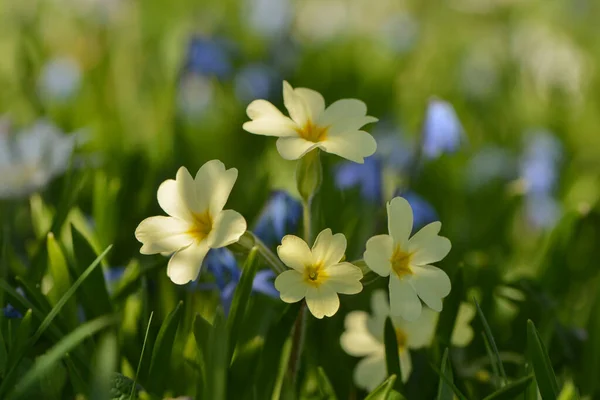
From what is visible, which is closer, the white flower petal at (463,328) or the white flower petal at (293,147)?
the white flower petal at (293,147)

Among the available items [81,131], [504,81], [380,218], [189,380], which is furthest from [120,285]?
[504,81]

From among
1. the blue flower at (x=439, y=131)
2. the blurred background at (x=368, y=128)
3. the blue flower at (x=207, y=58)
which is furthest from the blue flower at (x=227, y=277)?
the blue flower at (x=207, y=58)

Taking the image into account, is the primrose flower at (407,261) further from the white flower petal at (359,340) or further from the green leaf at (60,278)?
the green leaf at (60,278)

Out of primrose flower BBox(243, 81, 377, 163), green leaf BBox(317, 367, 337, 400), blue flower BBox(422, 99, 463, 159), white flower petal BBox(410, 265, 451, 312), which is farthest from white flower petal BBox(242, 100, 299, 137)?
blue flower BBox(422, 99, 463, 159)

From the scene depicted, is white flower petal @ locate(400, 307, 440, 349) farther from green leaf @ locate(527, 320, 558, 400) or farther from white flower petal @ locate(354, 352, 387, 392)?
green leaf @ locate(527, 320, 558, 400)

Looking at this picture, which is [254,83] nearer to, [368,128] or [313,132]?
[368,128]

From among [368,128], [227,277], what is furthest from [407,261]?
[368,128]

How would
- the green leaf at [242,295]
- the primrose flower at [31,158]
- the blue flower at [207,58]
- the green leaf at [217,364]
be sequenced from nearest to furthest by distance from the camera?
the green leaf at [217,364] < the green leaf at [242,295] < the primrose flower at [31,158] < the blue flower at [207,58]
